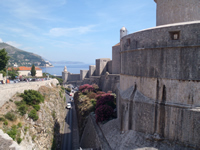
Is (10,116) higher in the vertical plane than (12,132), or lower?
higher

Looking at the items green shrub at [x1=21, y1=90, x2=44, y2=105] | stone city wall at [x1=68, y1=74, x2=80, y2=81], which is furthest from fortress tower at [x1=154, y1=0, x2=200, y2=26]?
stone city wall at [x1=68, y1=74, x2=80, y2=81]

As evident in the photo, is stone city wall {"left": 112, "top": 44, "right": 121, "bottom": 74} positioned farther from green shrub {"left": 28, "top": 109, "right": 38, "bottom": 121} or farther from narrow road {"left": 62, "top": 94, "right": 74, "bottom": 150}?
green shrub {"left": 28, "top": 109, "right": 38, "bottom": 121}

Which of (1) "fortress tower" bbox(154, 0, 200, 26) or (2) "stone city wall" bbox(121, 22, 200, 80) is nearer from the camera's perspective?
(2) "stone city wall" bbox(121, 22, 200, 80)

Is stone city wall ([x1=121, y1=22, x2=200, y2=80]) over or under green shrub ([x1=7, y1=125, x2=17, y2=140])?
over

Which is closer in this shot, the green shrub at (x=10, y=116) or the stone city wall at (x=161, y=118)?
the stone city wall at (x=161, y=118)

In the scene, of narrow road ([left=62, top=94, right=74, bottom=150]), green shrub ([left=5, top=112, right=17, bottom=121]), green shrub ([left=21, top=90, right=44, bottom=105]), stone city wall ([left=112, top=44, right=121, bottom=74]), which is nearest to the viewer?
green shrub ([left=5, top=112, right=17, bottom=121])

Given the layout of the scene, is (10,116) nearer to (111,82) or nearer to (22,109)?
(22,109)

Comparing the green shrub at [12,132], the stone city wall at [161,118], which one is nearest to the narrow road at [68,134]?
the green shrub at [12,132]

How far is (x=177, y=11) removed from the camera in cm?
884

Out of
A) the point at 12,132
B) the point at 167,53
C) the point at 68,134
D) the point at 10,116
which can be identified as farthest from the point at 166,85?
the point at 68,134

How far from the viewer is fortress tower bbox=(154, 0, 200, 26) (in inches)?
326

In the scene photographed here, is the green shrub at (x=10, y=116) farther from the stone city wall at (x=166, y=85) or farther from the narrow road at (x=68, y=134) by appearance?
the stone city wall at (x=166, y=85)

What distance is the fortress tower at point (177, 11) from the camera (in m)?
8.28

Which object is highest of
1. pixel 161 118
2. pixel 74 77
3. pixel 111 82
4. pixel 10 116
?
pixel 111 82
